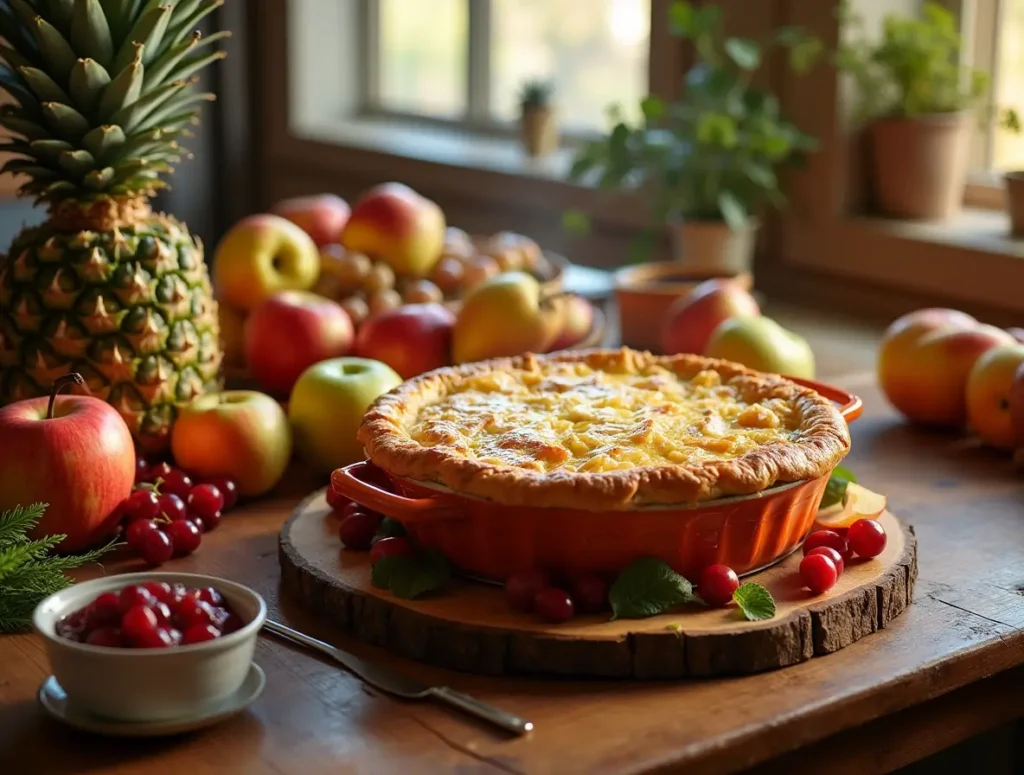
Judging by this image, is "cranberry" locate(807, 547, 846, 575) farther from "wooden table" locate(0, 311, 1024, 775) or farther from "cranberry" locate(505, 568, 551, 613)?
"cranberry" locate(505, 568, 551, 613)

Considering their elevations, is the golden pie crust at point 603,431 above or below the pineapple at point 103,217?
below

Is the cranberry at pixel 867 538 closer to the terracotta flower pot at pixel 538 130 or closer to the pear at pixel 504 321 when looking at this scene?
the pear at pixel 504 321

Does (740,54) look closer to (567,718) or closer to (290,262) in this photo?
(290,262)

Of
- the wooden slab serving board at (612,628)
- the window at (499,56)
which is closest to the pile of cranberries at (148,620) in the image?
the wooden slab serving board at (612,628)

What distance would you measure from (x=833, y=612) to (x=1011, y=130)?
60.6 inches

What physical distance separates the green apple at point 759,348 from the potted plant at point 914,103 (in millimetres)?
867

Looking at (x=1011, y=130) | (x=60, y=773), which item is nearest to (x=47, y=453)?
(x=60, y=773)

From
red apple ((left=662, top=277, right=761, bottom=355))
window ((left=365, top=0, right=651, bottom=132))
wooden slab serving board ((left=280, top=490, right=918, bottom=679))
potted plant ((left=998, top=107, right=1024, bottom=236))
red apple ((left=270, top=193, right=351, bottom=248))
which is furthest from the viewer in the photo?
window ((left=365, top=0, right=651, bottom=132))

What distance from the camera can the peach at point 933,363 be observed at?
1868 millimetres

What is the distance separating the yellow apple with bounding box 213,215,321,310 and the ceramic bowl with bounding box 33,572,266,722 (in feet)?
3.38

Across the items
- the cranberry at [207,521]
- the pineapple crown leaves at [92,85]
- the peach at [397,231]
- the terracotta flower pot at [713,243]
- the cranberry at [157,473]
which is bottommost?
the cranberry at [207,521]

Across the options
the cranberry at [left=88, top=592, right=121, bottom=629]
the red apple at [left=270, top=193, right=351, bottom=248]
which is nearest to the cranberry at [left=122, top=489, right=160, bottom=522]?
the cranberry at [left=88, top=592, right=121, bottom=629]

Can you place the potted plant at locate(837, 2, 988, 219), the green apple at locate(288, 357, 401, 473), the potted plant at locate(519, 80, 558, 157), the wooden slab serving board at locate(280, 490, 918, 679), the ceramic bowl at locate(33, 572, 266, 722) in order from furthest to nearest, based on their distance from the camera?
the potted plant at locate(519, 80, 558, 157)
the potted plant at locate(837, 2, 988, 219)
the green apple at locate(288, 357, 401, 473)
the wooden slab serving board at locate(280, 490, 918, 679)
the ceramic bowl at locate(33, 572, 266, 722)

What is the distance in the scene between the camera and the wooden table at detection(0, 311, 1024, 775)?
3.50 feet
